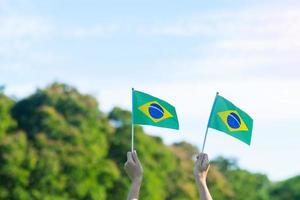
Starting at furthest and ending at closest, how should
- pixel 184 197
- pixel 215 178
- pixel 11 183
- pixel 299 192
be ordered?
pixel 299 192, pixel 215 178, pixel 184 197, pixel 11 183

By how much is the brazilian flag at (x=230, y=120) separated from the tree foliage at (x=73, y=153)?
36634 millimetres

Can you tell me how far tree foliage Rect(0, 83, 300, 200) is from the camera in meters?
46.9

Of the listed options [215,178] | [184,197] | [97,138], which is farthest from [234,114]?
[215,178]

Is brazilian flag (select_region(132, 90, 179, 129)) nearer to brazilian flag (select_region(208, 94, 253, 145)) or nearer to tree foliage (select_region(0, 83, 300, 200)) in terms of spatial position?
brazilian flag (select_region(208, 94, 253, 145))

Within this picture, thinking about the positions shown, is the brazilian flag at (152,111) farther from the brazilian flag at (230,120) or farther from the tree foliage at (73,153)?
the tree foliage at (73,153)

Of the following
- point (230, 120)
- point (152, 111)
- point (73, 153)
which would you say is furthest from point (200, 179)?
point (73, 153)

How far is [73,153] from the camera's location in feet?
158

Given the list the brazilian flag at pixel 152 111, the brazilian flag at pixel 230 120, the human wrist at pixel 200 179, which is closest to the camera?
the human wrist at pixel 200 179

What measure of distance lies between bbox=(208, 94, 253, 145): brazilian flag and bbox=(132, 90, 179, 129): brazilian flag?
52 cm

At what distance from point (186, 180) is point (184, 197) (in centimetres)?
226

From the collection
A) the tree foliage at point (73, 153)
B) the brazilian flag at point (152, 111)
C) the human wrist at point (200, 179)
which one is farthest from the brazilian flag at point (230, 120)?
the tree foliage at point (73, 153)

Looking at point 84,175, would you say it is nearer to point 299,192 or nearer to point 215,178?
point 215,178

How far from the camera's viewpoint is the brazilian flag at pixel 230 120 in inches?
377

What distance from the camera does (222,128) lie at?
976cm
